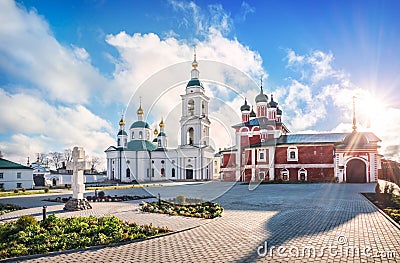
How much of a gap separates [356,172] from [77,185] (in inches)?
1177

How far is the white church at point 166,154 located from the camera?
4759 cm

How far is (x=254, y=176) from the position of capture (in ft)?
128

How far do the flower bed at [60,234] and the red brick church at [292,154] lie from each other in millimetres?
29311

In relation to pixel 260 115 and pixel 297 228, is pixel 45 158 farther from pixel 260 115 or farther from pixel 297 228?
pixel 297 228

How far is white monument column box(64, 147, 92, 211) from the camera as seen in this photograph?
47.8 ft

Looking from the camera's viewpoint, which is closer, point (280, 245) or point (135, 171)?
point (280, 245)

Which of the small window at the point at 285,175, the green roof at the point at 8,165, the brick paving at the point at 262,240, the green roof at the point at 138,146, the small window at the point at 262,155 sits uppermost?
the green roof at the point at 138,146

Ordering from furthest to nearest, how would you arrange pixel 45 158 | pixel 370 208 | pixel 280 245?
pixel 45 158
pixel 370 208
pixel 280 245

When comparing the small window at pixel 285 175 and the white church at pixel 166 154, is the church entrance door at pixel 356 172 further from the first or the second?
the white church at pixel 166 154

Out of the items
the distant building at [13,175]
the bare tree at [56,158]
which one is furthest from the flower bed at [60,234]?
the bare tree at [56,158]

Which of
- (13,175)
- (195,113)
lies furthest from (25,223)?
(195,113)

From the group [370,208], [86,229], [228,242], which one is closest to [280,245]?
[228,242]

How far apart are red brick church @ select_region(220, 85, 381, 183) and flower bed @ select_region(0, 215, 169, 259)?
29.3m

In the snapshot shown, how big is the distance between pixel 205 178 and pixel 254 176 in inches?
595
